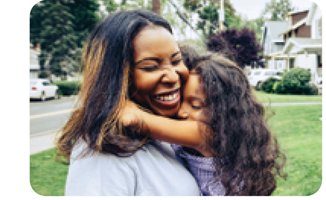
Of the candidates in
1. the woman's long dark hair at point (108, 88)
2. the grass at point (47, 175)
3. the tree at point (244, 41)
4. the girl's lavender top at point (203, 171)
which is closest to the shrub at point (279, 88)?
the tree at point (244, 41)

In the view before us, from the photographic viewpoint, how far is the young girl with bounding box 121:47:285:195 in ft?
3.70

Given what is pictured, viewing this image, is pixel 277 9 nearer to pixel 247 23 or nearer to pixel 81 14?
pixel 247 23

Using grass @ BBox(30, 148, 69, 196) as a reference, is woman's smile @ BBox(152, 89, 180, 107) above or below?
above

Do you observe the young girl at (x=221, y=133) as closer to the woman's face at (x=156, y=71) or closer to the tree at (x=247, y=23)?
the woman's face at (x=156, y=71)

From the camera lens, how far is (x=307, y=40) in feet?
7.57

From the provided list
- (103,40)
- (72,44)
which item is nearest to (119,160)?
(103,40)

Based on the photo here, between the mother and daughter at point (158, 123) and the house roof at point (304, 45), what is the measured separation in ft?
3.54

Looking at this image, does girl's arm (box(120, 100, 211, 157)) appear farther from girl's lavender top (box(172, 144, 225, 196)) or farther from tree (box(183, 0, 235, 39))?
tree (box(183, 0, 235, 39))

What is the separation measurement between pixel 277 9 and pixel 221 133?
139cm

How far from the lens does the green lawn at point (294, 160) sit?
251 cm

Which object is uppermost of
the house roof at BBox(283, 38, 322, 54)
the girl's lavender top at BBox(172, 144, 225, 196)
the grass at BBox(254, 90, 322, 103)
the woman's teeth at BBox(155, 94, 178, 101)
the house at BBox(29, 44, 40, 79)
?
the house roof at BBox(283, 38, 322, 54)

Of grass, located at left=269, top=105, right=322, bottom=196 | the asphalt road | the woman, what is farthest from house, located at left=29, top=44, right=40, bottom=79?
grass, located at left=269, top=105, right=322, bottom=196

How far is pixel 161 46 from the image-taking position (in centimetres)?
104

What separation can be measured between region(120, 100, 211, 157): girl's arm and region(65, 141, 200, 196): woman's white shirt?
8 cm
